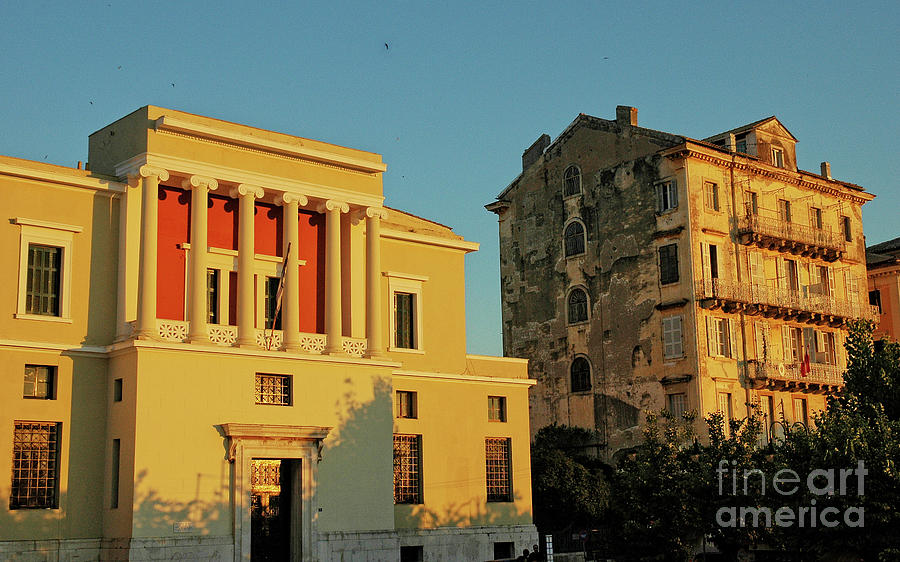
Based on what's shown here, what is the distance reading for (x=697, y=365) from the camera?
1980 inches

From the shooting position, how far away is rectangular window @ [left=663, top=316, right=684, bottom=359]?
51.2 m

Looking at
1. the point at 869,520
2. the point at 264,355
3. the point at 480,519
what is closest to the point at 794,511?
the point at 869,520

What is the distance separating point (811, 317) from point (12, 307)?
3926cm

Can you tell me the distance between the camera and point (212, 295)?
3616cm

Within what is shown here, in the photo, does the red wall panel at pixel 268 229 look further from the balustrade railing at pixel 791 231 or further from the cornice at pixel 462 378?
the balustrade railing at pixel 791 231

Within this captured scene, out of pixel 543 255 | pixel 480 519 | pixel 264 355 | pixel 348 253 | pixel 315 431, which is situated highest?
pixel 543 255

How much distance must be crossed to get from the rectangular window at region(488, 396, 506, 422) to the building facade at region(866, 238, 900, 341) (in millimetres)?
30357

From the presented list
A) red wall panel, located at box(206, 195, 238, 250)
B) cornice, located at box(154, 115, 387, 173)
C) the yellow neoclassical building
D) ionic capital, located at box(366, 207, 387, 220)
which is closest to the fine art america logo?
the yellow neoclassical building

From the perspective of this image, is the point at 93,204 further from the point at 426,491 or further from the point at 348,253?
the point at 426,491

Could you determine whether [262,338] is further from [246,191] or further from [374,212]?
[374,212]

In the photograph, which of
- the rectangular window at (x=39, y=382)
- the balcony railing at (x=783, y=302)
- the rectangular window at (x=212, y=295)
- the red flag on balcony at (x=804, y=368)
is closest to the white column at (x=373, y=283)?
the rectangular window at (x=212, y=295)

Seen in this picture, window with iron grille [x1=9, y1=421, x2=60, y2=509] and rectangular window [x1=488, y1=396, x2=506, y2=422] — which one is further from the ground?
rectangular window [x1=488, y1=396, x2=506, y2=422]

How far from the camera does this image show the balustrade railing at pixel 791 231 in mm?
54062

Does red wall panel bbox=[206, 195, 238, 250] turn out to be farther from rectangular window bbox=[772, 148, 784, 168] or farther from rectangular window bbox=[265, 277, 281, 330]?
rectangular window bbox=[772, 148, 784, 168]
